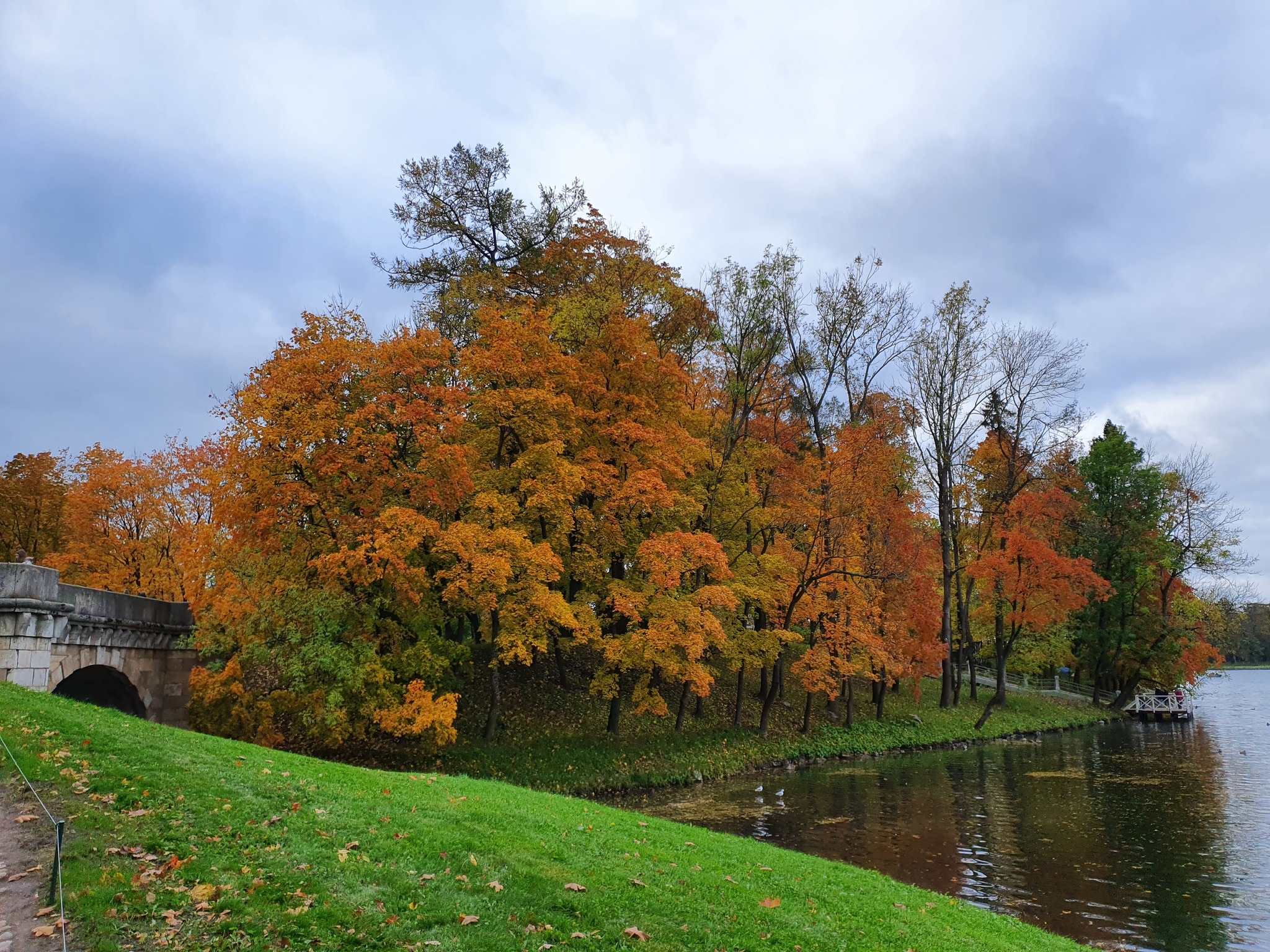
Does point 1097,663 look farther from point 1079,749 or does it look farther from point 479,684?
point 479,684

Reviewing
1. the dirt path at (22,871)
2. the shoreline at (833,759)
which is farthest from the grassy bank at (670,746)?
the dirt path at (22,871)

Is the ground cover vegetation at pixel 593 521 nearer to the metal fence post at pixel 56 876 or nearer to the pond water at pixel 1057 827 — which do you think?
the pond water at pixel 1057 827

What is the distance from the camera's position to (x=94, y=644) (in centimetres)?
2116

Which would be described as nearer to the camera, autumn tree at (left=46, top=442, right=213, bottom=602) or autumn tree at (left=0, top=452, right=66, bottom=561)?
autumn tree at (left=46, top=442, right=213, bottom=602)

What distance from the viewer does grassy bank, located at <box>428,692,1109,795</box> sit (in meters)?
22.8

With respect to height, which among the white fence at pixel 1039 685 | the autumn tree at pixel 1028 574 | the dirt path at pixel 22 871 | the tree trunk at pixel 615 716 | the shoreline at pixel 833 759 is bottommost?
the shoreline at pixel 833 759

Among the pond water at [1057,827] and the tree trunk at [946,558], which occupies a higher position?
the tree trunk at [946,558]

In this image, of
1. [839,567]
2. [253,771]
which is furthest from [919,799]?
[253,771]

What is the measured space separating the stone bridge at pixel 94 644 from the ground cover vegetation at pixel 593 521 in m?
2.15

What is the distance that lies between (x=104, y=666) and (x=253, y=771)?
1439 centimetres

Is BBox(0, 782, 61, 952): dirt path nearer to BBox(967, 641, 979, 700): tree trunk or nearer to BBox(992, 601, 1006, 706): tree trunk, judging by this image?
BBox(992, 601, 1006, 706): tree trunk

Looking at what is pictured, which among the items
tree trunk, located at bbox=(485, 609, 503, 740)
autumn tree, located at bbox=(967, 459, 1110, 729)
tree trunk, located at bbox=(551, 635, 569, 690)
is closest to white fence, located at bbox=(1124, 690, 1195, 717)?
autumn tree, located at bbox=(967, 459, 1110, 729)

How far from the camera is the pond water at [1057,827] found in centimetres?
1294

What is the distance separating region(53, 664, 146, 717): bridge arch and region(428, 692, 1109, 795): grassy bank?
9.87 m
